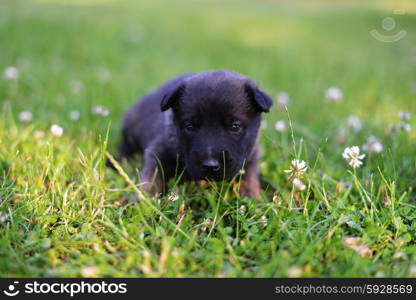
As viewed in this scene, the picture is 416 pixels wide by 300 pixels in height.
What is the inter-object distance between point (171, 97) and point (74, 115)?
4.98 feet

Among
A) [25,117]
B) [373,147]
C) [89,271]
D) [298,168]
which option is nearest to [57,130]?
[25,117]

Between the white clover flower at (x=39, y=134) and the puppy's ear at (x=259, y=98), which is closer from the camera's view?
the puppy's ear at (x=259, y=98)

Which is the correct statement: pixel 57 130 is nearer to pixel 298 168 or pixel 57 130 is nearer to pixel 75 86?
pixel 298 168

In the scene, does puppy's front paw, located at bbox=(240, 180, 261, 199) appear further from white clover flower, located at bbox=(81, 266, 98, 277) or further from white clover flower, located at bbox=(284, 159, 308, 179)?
white clover flower, located at bbox=(81, 266, 98, 277)

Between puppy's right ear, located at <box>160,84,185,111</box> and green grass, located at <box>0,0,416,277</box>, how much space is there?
1.63 feet

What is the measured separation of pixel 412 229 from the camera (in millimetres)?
2648

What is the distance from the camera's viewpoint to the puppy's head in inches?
115

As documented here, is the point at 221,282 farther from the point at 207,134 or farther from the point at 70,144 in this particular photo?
the point at 70,144

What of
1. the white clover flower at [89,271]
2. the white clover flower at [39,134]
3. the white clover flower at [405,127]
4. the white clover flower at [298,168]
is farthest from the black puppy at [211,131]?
the white clover flower at [405,127]

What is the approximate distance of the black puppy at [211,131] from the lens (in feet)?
9.66

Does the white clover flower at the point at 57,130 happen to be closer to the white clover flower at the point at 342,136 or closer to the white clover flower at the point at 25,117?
the white clover flower at the point at 25,117

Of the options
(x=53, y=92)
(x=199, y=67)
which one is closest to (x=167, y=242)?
(x=53, y=92)

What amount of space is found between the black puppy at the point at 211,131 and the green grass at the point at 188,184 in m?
0.17

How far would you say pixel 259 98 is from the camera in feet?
10.1
